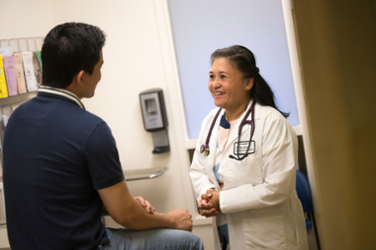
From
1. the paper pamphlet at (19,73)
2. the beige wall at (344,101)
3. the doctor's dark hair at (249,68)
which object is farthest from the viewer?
the paper pamphlet at (19,73)

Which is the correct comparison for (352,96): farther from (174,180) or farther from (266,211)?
(174,180)

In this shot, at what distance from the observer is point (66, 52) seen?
1200 mm

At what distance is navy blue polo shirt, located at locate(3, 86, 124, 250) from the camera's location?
1097 mm

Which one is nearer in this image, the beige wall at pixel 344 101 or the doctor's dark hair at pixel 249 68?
the beige wall at pixel 344 101

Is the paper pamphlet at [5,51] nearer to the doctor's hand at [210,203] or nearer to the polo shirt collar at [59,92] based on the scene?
the polo shirt collar at [59,92]

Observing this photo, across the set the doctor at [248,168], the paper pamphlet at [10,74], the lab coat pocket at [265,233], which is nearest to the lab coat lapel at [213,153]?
the doctor at [248,168]

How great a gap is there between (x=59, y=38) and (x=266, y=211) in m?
1.23

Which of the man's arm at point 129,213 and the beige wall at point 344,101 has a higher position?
the beige wall at point 344,101

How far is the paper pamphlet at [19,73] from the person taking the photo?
7.98 feet

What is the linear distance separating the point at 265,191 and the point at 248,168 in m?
0.14

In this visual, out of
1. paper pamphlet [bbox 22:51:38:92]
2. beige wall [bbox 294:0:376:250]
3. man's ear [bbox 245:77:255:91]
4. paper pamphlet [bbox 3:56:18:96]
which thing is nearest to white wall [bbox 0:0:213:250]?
paper pamphlet [bbox 22:51:38:92]

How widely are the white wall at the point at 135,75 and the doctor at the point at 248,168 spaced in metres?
1.04

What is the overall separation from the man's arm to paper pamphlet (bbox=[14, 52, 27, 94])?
1.71m

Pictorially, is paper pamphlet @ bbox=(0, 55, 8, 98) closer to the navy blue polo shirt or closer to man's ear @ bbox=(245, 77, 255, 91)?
the navy blue polo shirt
